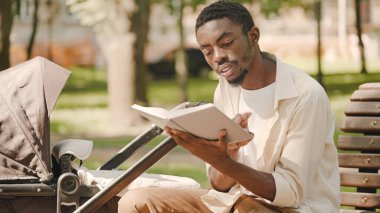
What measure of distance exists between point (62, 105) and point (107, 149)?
10.8 metres

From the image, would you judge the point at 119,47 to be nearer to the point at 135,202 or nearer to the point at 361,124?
the point at 361,124

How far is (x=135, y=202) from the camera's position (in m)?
4.40

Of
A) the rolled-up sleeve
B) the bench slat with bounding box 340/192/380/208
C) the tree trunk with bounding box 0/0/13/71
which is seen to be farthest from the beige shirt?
the tree trunk with bounding box 0/0/13/71

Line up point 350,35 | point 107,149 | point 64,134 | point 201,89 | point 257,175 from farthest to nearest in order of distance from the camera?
point 350,35
point 201,89
point 64,134
point 107,149
point 257,175

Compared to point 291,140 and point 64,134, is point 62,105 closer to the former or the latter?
point 64,134

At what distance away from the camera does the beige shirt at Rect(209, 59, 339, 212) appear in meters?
4.31

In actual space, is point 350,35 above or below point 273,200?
below

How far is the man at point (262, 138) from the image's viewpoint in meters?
4.30

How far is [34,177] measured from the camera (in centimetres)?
482

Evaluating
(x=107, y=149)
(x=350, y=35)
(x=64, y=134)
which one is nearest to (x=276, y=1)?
(x=64, y=134)

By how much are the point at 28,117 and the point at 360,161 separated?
1.74m

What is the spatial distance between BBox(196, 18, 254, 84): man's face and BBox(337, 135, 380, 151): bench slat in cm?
116

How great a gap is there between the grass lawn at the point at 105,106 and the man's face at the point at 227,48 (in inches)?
236

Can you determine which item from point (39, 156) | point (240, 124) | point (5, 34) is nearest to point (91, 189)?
point (39, 156)
